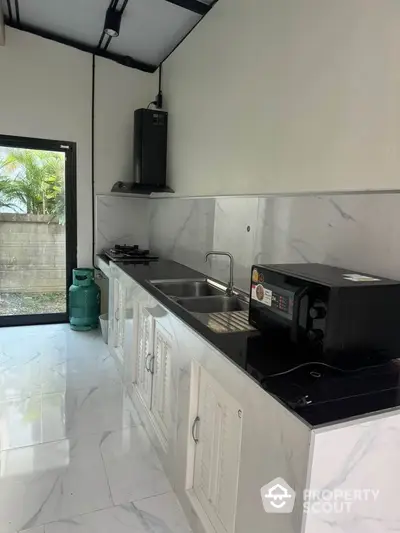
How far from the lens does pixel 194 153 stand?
2.95 meters

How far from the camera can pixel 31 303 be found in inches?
155

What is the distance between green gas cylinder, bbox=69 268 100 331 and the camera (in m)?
3.75

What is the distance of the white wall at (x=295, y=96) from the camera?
1.33m

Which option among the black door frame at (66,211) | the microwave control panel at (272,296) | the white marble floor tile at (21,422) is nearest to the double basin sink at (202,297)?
the microwave control panel at (272,296)

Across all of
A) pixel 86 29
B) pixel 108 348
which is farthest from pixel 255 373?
pixel 86 29

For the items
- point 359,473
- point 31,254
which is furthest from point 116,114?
point 359,473

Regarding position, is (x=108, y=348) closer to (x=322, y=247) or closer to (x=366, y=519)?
(x=322, y=247)

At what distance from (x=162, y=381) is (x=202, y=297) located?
514 millimetres

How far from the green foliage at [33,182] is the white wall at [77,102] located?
0.20 meters

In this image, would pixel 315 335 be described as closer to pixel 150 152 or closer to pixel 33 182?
pixel 150 152

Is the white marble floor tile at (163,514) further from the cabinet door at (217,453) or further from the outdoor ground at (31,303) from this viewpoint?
the outdoor ground at (31,303)

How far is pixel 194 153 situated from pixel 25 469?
2388 millimetres

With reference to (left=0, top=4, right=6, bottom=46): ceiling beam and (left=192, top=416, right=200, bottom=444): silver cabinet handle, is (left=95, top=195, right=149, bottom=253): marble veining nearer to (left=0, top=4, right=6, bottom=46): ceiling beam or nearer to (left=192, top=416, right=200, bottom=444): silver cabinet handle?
(left=0, top=4, right=6, bottom=46): ceiling beam

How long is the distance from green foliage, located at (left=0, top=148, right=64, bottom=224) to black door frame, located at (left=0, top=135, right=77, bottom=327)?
66 millimetres
